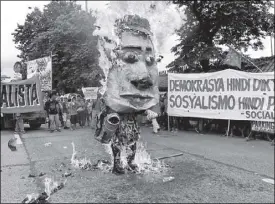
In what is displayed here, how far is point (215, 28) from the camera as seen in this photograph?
14.3 metres

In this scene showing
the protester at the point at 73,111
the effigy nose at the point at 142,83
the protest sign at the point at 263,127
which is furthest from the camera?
the protester at the point at 73,111

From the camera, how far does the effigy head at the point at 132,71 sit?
213 inches

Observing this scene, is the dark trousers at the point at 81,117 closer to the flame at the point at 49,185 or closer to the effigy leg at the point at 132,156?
the effigy leg at the point at 132,156

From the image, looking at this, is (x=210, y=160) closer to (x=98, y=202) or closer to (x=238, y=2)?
(x=98, y=202)

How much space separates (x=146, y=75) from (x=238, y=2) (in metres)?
9.46

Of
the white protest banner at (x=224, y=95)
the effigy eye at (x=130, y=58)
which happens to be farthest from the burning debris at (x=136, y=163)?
the white protest banner at (x=224, y=95)

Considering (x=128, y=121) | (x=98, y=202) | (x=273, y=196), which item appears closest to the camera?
(x=98, y=202)

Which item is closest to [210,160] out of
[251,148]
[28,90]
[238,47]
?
[251,148]

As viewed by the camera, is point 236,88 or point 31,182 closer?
point 31,182

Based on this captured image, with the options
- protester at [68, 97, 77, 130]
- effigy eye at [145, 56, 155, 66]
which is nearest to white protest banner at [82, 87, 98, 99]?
protester at [68, 97, 77, 130]

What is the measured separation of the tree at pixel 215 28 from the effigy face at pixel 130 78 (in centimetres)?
828

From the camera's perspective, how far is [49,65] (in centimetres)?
1324

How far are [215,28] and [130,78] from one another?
1003 cm

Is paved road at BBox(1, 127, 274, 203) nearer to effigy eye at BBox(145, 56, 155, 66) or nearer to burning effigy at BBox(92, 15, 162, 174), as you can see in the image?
burning effigy at BBox(92, 15, 162, 174)
